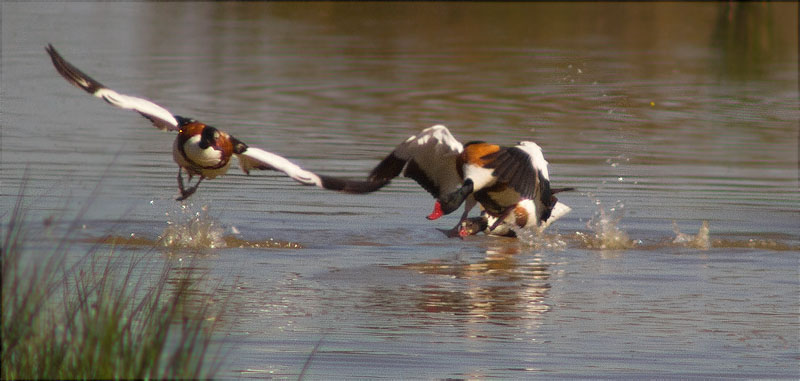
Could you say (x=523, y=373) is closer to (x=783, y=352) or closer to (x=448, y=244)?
(x=783, y=352)

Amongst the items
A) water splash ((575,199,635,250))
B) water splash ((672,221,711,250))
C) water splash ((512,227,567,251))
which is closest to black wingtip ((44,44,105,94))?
water splash ((512,227,567,251))

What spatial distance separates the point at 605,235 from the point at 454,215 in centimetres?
186

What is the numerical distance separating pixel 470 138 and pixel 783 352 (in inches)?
381

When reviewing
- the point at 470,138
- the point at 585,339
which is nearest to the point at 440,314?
the point at 585,339

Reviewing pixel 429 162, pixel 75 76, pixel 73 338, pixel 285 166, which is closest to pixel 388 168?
pixel 429 162

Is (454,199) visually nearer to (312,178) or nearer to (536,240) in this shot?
(536,240)

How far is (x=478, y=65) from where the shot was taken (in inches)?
1117

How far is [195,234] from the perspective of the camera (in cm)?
1053

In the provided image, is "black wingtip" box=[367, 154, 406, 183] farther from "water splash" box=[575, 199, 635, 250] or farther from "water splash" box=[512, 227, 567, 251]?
"water splash" box=[575, 199, 635, 250]

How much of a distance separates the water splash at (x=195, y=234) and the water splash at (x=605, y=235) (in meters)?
2.82

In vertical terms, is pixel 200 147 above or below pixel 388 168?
above

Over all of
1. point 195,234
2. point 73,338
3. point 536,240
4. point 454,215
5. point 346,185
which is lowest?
point 454,215

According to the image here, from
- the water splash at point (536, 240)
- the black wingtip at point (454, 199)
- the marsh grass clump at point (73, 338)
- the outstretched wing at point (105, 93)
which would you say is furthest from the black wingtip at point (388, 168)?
the marsh grass clump at point (73, 338)

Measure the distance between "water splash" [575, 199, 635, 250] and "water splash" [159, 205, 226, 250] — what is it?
282cm
